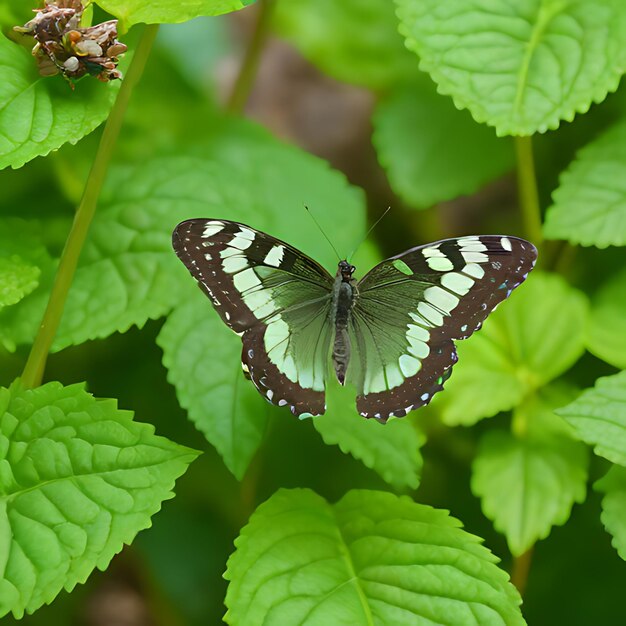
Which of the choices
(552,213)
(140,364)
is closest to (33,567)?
(140,364)

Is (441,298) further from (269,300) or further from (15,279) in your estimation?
(15,279)

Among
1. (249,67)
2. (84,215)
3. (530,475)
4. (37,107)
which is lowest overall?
(530,475)

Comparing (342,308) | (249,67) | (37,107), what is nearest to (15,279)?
(37,107)

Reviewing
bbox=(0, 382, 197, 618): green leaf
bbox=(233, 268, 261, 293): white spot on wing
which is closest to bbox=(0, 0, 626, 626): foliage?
bbox=(0, 382, 197, 618): green leaf

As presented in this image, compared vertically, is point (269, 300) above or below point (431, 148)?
above

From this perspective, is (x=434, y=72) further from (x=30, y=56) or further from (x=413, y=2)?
(x=30, y=56)

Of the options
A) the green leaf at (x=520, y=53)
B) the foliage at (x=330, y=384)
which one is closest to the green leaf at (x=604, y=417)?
the foliage at (x=330, y=384)
